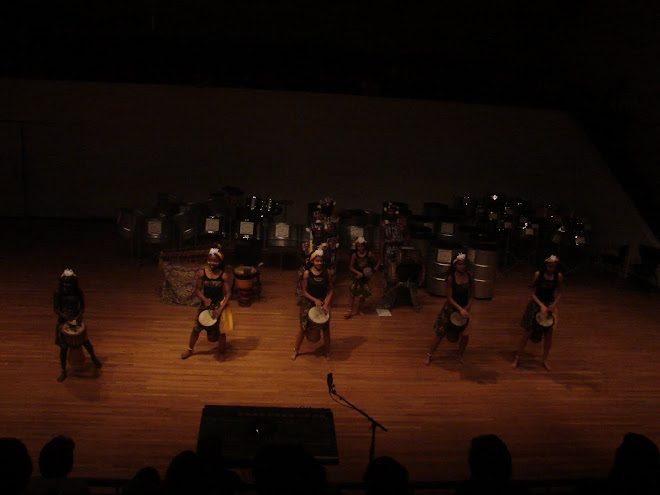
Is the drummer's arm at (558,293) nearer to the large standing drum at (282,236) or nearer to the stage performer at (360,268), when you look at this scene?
the stage performer at (360,268)

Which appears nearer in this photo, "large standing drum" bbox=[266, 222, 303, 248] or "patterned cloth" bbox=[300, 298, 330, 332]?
"patterned cloth" bbox=[300, 298, 330, 332]

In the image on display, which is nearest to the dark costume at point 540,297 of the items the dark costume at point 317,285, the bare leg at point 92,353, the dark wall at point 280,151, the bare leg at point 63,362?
the dark costume at point 317,285

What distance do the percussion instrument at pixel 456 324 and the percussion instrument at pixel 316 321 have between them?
170 centimetres

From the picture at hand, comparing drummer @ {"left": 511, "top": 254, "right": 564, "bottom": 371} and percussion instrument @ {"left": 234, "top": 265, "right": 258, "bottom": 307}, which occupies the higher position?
drummer @ {"left": 511, "top": 254, "right": 564, "bottom": 371}

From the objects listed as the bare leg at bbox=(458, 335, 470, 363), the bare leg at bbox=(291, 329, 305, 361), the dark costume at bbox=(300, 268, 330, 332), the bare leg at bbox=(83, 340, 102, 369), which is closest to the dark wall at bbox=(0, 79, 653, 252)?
the bare leg at bbox=(458, 335, 470, 363)

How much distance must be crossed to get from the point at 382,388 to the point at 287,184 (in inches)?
378

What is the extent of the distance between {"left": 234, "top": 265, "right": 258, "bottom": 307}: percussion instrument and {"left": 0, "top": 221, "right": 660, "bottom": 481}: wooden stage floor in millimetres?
227

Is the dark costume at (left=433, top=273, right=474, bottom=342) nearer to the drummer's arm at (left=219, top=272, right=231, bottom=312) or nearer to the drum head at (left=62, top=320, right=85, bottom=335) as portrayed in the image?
the drummer's arm at (left=219, top=272, right=231, bottom=312)

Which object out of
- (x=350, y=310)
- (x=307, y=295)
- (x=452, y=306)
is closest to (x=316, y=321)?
(x=307, y=295)

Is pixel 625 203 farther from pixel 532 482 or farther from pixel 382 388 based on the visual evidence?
pixel 532 482

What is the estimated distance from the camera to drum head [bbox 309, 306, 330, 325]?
26.2 feet

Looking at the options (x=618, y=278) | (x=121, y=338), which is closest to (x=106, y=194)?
(x=121, y=338)

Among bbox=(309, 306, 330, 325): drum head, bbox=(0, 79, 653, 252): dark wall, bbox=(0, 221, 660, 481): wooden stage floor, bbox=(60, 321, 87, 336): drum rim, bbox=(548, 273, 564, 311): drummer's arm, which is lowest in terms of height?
bbox=(0, 221, 660, 481): wooden stage floor

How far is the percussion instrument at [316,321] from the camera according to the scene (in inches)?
315
